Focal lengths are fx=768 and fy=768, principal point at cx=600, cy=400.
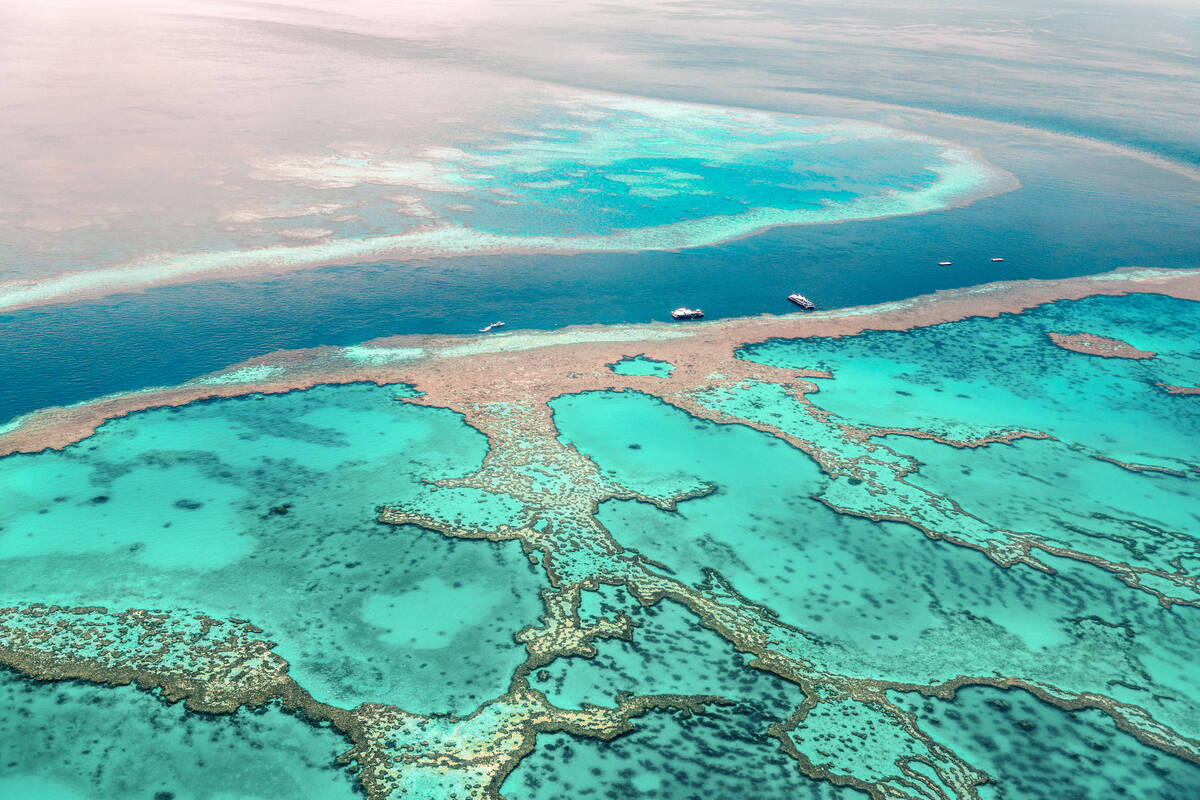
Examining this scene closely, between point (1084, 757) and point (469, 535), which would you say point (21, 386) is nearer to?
point (469, 535)

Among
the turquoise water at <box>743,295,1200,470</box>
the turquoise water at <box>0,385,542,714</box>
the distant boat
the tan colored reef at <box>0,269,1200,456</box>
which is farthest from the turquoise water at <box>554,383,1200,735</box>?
the distant boat

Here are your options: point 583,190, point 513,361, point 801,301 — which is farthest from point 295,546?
point 583,190

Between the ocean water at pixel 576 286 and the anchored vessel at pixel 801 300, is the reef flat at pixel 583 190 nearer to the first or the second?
the ocean water at pixel 576 286

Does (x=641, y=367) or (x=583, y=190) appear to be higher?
(x=583, y=190)

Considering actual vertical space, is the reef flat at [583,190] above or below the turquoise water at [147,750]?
above

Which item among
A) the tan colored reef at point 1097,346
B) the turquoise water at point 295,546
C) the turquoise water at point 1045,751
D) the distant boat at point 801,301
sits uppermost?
the distant boat at point 801,301

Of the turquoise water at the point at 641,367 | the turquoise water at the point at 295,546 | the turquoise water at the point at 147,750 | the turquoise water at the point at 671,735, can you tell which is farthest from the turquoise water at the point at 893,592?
the turquoise water at the point at 147,750

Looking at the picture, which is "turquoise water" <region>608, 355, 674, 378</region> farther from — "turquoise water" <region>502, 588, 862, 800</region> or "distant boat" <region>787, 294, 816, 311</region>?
"turquoise water" <region>502, 588, 862, 800</region>

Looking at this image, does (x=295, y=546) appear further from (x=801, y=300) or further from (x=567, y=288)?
(x=801, y=300)
